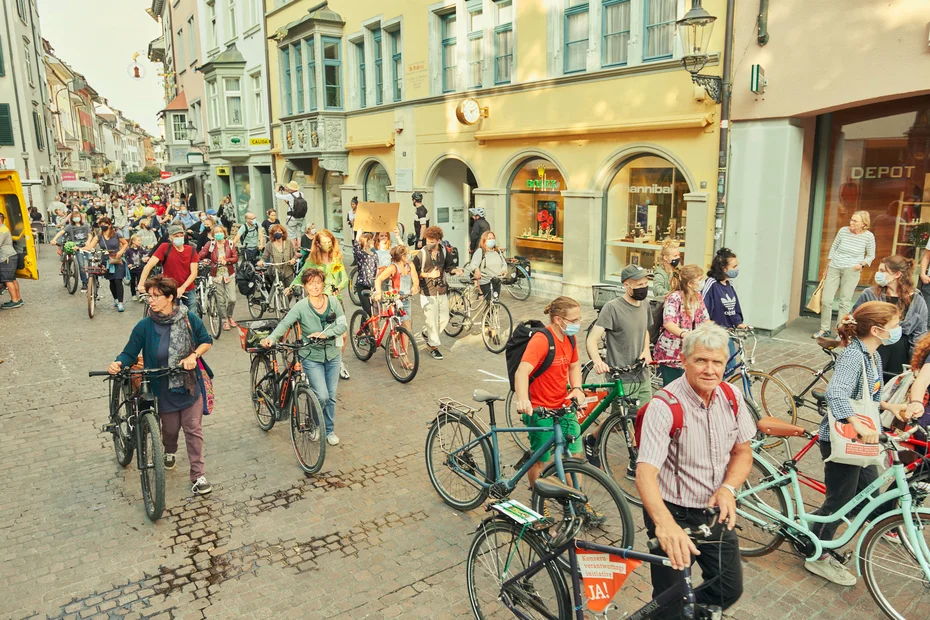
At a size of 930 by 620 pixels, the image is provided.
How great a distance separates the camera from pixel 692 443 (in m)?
3.14

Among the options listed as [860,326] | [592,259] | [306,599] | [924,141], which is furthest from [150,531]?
[924,141]

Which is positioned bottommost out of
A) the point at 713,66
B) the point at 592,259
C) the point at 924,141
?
the point at 592,259

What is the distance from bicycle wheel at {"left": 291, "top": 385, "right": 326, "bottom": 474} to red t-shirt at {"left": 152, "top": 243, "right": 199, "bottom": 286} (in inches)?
177

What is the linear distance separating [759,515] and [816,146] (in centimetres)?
863

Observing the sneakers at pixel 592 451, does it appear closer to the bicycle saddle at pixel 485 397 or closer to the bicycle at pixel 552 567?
the bicycle saddle at pixel 485 397

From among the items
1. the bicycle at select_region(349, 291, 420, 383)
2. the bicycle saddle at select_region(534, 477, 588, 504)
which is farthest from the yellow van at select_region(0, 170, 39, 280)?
the bicycle saddle at select_region(534, 477, 588, 504)

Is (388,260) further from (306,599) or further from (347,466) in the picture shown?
(306,599)

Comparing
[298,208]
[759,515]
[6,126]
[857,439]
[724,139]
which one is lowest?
[759,515]

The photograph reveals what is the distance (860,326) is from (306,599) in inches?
155

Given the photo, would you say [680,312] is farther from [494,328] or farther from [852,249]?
[852,249]

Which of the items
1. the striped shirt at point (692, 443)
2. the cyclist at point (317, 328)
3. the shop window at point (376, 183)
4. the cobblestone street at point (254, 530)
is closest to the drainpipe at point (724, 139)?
the cobblestone street at point (254, 530)

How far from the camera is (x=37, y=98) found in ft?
127

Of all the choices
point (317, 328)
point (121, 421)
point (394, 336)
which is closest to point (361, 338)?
point (394, 336)

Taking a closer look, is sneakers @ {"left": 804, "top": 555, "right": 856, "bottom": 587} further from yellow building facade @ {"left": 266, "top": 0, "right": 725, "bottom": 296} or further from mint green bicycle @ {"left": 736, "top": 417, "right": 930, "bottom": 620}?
yellow building facade @ {"left": 266, "top": 0, "right": 725, "bottom": 296}
